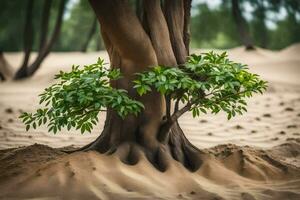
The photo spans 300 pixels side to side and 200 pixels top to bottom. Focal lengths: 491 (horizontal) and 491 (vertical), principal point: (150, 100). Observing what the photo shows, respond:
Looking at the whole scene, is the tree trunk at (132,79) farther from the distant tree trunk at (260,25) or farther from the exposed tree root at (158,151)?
the distant tree trunk at (260,25)

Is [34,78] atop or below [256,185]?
atop

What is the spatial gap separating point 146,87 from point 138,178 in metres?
0.71

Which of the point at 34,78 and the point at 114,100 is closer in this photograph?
the point at 114,100

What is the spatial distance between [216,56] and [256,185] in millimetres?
1189

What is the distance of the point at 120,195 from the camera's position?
3.52 m

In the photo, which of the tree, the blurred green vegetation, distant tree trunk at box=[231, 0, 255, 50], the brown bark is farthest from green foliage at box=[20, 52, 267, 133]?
the blurred green vegetation

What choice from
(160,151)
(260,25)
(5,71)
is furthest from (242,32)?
(160,151)

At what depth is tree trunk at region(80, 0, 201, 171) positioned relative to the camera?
4126 mm

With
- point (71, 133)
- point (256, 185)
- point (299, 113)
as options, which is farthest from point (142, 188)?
point (299, 113)

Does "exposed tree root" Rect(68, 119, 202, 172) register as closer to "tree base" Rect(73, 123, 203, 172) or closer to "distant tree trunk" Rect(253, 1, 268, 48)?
"tree base" Rect(73, 123, 203, 172)

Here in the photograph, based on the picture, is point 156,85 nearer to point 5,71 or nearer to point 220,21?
point 5,71

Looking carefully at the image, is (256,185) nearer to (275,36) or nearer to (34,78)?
(34,78)

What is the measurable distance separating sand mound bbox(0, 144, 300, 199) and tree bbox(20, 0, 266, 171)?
0.22 meters

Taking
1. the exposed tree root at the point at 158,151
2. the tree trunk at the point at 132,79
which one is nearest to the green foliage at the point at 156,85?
the tree trunk at the point at 132,79
